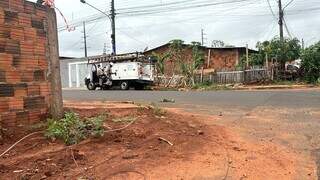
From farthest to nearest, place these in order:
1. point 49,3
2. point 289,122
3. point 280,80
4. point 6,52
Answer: point 280,80 < point 289,122 < point 49,3 < point 6,52

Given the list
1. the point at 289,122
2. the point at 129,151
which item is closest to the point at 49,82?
the point at 129,151

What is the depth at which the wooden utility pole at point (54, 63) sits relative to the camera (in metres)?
9.51

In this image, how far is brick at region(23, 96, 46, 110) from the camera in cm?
950

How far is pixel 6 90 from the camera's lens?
905 cm

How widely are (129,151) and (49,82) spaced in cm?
322

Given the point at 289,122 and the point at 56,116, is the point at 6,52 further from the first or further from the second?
the point at 289,122

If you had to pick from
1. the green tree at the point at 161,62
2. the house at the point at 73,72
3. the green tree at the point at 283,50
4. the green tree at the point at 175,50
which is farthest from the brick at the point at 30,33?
the house at the point at 73,72

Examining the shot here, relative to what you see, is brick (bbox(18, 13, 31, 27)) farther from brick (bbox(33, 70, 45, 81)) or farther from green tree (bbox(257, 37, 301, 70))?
green tree (bbox(257, 37, 301, 70))

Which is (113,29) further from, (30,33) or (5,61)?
(5,61)

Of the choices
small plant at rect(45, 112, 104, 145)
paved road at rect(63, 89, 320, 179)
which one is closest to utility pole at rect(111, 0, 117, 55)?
paved road at rect(63, 89, 320, 179)

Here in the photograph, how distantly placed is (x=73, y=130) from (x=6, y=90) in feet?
5.48

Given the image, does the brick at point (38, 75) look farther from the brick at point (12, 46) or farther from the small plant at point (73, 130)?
the small plant at point (73, 130)

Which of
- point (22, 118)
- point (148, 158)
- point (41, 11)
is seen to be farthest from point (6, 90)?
point (148, 158)

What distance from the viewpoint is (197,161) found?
7.30 m
